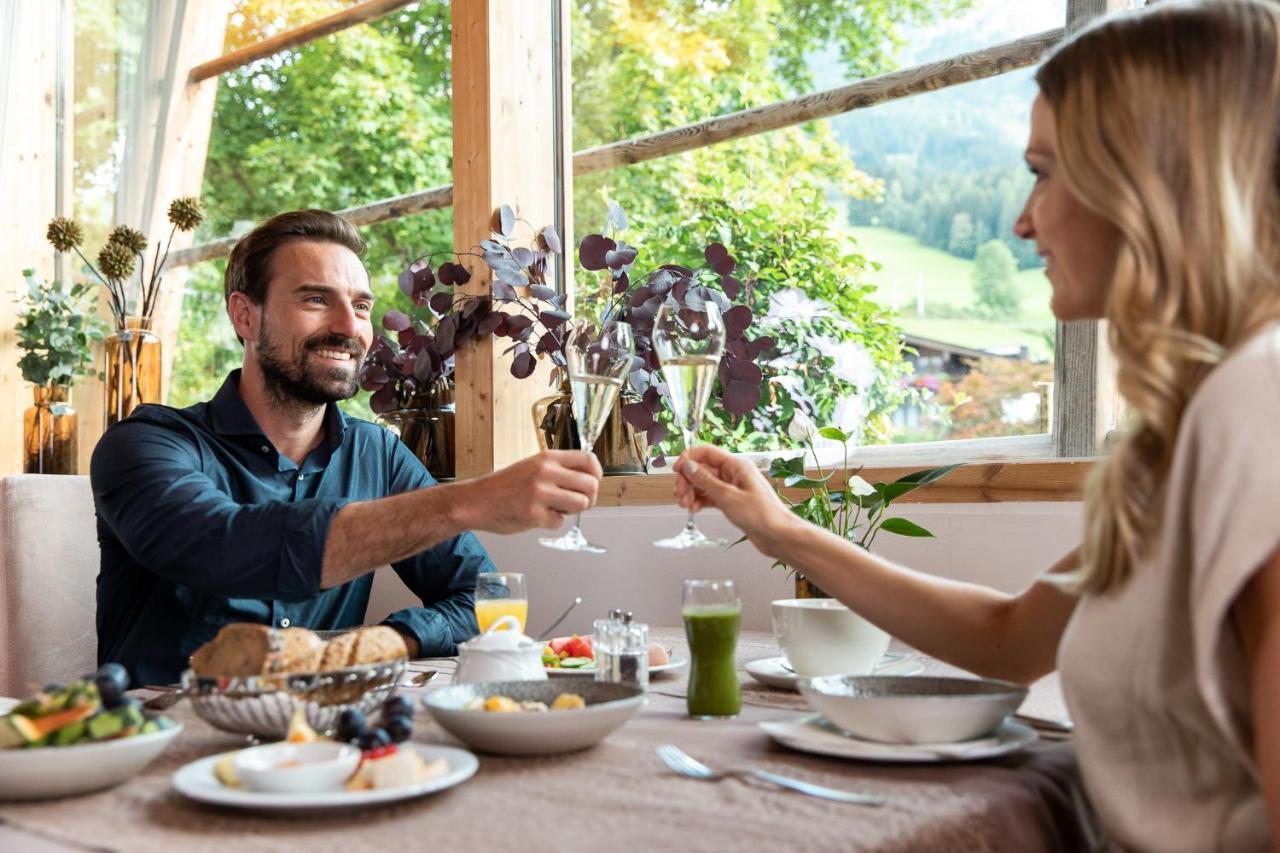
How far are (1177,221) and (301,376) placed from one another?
5.78 ft

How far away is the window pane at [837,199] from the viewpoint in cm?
243

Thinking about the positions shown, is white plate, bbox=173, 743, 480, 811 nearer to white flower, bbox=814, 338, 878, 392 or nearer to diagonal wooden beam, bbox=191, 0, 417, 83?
white flower, bbox=814, 338, 878, 392

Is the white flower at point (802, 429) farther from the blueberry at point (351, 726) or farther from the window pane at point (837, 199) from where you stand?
the blueberry at point (351, 726)

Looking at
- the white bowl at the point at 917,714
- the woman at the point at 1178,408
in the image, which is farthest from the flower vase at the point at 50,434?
the woman at the point at 1178,408

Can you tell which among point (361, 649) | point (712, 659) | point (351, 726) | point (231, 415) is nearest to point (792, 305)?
point (231, 415)

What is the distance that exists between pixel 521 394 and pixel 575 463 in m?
1.43

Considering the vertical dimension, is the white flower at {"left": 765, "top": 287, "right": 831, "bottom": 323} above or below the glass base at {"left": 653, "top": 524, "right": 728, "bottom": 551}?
above

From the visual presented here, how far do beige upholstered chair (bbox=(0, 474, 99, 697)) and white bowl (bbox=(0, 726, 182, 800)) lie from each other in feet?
4.71

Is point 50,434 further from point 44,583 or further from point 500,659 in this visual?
point 500,659

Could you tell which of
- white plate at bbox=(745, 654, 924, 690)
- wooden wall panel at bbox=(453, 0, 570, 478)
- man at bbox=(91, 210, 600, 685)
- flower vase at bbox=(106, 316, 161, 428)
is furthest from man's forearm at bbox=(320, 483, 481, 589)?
flower vase at bbox=(106, 316, 161, 428)

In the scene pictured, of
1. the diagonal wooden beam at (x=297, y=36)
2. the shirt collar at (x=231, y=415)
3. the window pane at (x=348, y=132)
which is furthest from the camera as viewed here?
the window pane at (x=348, y=132)

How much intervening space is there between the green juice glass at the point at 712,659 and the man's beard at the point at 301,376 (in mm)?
1280

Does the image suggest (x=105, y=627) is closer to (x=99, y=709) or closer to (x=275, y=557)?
(x=275, y=557)

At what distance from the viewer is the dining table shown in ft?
2.62
